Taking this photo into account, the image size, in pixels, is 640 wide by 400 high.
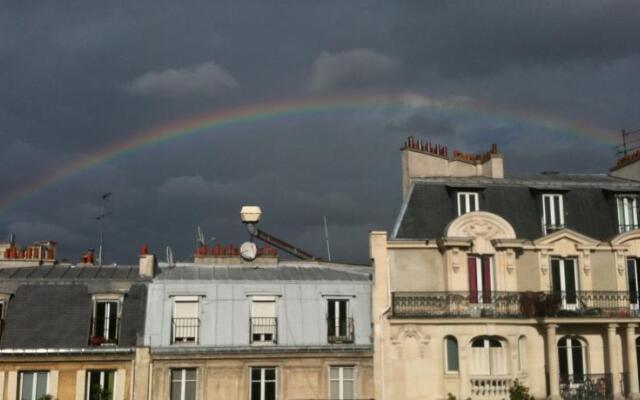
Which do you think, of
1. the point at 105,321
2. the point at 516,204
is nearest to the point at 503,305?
the point at 516,204

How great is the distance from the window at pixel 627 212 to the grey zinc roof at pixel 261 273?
1178cm

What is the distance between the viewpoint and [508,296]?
1321 inches

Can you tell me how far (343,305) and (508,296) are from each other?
6.83 meters

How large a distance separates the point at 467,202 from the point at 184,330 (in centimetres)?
1342

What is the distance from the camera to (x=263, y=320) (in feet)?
110

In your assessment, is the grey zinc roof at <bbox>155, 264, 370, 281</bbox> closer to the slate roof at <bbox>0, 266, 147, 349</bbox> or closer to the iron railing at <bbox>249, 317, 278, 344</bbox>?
the slate roof at <bbox>0, 266, 147, 349</bbox>

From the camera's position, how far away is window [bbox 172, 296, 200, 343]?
3291 centimetres

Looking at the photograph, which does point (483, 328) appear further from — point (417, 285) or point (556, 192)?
point (556, 192)

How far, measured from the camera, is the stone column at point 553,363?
32188 mm

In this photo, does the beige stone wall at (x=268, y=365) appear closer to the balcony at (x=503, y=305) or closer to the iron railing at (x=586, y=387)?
the balcony at (x=503, y=305)

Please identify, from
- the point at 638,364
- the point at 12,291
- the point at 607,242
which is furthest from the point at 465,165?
the point at 12,291

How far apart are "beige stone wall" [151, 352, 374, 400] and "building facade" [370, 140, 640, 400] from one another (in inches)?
37.4

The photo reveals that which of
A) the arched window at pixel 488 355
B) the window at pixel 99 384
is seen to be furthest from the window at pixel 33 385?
the arched window at pixel 488 355

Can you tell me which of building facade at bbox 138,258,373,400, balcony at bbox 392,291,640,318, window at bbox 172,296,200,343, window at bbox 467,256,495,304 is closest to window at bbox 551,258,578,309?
balcony at bbox 392,291,640,318
